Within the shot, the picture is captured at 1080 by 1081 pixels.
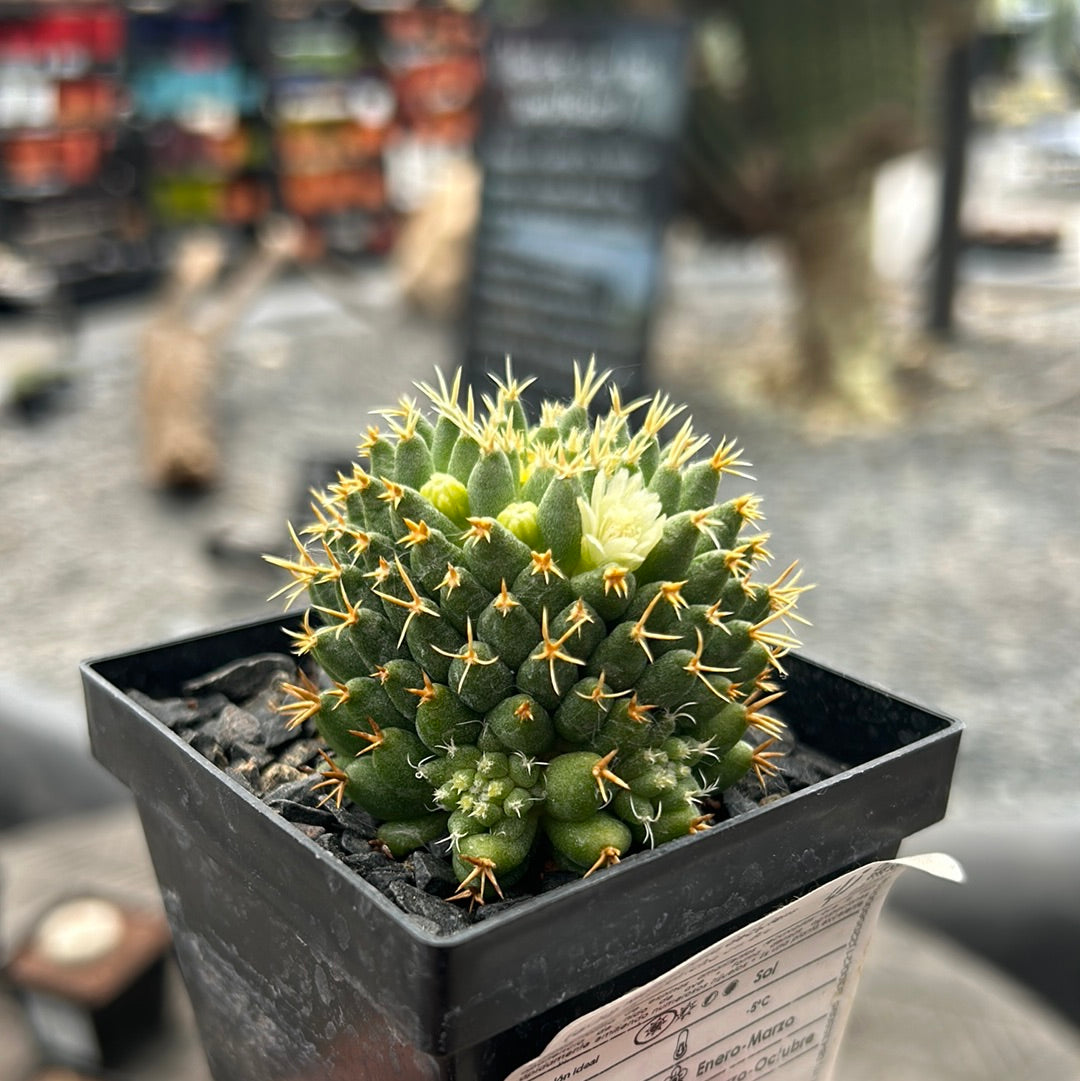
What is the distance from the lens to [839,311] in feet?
15.8

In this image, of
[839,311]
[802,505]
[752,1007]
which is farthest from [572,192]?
[752,1007]

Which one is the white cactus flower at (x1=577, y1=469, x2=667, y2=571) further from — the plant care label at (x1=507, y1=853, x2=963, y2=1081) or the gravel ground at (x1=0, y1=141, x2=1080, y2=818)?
the gravel ground at (x1=0, y1=141, x2=1080, y2=818)

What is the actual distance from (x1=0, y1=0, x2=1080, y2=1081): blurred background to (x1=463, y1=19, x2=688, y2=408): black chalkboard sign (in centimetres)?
1

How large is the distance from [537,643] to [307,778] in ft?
0.65

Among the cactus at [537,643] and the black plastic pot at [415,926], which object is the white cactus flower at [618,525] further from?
the black plastic pot at [415,926]

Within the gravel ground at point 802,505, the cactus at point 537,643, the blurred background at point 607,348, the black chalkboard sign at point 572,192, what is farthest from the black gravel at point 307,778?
the black chalkboard sign at point 572,192

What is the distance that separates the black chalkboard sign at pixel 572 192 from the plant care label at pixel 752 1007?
8.36ft

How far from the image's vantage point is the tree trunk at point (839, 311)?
4.64m

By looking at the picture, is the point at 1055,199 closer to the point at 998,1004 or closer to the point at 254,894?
the point at 998,1004

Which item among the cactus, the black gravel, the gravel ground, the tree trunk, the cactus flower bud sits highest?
the cactus flower bud

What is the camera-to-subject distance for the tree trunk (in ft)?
15.2

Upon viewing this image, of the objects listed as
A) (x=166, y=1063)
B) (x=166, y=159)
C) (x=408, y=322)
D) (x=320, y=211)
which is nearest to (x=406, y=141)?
(x=320, y=211)

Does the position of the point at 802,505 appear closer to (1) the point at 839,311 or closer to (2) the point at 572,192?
(1) the point at 839,311

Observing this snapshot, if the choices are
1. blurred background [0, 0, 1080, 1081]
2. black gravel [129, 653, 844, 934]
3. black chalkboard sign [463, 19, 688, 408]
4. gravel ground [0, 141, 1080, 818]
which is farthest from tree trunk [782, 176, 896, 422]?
black gravel [129, 653, 844, 934]
